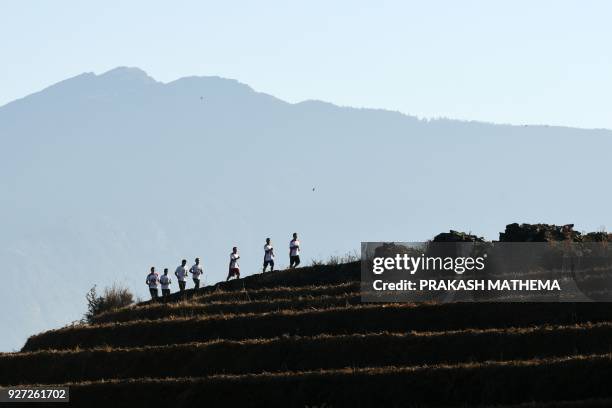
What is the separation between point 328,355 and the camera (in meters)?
46.8

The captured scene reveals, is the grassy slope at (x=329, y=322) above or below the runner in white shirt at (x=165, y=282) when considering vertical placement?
below

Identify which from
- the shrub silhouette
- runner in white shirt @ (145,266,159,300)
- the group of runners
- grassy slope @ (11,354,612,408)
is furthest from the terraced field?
the shrub silhouette

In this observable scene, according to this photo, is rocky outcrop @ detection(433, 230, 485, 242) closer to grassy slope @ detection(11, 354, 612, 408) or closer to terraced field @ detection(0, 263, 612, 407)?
terraced field @ detection(0, 263, 612, 407)

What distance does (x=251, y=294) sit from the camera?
61125 mm

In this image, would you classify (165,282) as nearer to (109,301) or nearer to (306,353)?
(109,301)

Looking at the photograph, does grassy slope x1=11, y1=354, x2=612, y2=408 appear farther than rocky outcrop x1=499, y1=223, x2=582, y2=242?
No

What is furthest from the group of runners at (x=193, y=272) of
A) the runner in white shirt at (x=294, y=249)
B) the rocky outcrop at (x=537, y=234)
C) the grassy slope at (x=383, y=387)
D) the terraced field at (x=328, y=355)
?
the grassy slope at (x=383, y=387)

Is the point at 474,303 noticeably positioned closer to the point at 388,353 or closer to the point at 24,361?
the point at 388,353

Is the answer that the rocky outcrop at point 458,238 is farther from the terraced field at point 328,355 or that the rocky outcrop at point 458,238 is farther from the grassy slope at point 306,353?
the grassy slope at point 306,353

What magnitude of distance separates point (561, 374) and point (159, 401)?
11040 millimetres

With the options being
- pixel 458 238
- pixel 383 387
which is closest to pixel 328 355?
pixel 383 387

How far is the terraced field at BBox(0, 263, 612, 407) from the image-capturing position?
40.2 metres

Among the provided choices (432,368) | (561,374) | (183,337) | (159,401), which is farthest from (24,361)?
(561,374)

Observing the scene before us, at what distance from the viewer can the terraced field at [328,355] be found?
132ft
